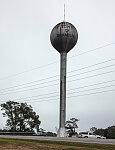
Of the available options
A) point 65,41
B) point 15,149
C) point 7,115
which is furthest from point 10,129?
point 15,149

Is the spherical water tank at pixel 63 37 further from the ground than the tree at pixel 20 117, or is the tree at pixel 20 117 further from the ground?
the spherical water tank at pixel 63 37

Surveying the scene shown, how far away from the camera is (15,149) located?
16.9 m

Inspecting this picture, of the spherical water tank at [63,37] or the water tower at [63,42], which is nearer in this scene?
the water tower at [63,42]

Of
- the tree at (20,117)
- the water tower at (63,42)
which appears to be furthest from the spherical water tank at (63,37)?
the tree at (20,117)

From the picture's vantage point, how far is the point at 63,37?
5475 cm

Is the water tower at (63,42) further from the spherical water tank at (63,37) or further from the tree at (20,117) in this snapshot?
the tree at (20,117)

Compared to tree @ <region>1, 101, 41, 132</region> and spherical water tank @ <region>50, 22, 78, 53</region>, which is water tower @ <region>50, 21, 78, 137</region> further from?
tree @ <region>1, 101, 41, 132</region>

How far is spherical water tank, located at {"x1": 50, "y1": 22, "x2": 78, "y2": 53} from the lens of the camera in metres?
54.9

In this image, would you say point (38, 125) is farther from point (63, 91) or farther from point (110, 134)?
point (63, 91)

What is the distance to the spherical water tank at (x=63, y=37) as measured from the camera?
54.9 meters

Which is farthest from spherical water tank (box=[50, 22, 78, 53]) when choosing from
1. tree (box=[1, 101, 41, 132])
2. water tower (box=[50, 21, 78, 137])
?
tree (box=[1, 101, 41, 132])

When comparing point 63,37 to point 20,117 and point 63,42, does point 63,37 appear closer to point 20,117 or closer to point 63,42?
point 63,42

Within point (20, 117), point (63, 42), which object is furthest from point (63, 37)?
point (20, 117)

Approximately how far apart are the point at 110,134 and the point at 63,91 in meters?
22.0
